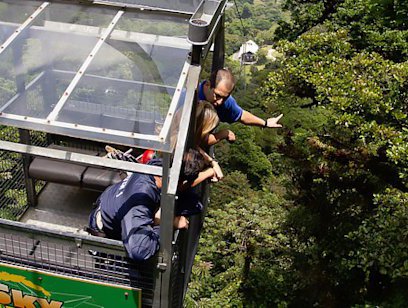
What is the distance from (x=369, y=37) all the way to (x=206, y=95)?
A: 691 centimetres

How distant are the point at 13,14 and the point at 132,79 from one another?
1.19 meters

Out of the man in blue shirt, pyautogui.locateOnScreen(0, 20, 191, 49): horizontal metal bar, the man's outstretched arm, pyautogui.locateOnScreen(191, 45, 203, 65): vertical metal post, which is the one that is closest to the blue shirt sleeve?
pyautogui.locateOnScreen(191, 45, 203, 65): vertical metal post

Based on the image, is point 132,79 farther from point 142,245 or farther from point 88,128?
point 142,245

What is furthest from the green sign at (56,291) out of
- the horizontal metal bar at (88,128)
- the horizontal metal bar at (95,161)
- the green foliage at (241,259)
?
the green foliage at (241,259)

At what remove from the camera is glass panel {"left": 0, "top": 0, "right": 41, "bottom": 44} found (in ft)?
11.8

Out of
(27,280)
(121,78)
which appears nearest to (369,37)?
(121,78)

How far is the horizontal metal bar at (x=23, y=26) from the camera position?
343 centimetres

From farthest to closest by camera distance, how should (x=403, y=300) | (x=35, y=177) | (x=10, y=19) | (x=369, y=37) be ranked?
(x=369, y=37) < (x=403, y=300) < (x=35, y=177) < (x=10, y=19)

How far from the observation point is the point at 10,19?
3.72 m

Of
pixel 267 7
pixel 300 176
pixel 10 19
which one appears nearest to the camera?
pixel 10 19

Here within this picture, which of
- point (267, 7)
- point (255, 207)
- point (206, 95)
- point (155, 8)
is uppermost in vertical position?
point (155, 8)

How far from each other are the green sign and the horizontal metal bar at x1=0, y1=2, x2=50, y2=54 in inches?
58.8

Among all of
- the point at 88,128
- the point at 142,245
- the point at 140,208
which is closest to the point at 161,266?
the point at 142,245

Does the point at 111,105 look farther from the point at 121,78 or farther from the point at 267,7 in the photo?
the point at 267,7
